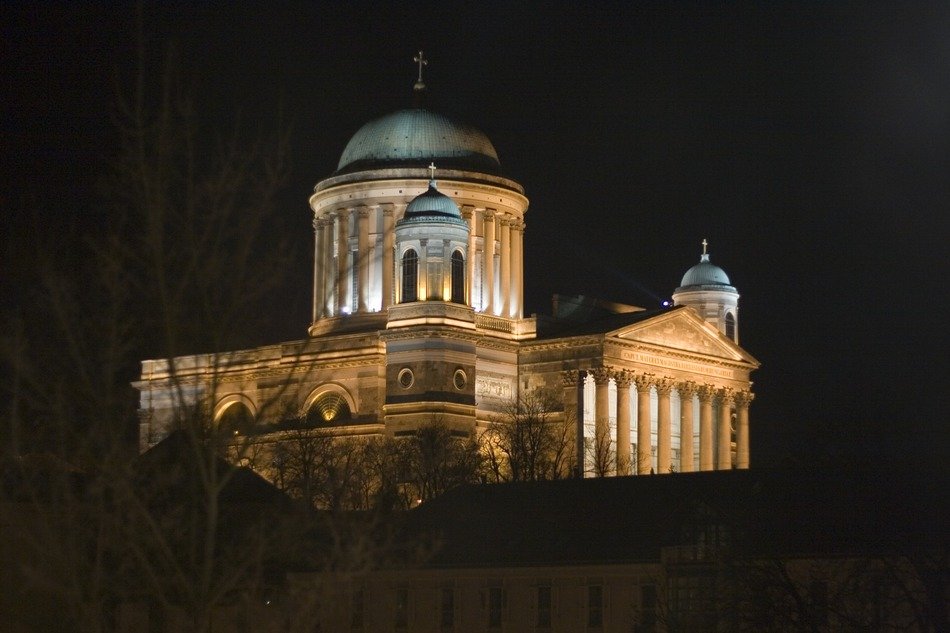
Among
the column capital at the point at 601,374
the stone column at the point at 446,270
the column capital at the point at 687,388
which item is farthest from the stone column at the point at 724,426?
the stone column at the point at 446,270

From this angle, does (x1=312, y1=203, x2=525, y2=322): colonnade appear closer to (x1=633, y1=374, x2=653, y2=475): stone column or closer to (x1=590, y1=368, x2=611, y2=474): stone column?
(x1=590, y1=368, x2=611, y2=474): stone column

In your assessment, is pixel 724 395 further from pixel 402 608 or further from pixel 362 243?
pixel 402 608

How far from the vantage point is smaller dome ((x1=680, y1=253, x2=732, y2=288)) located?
422ft

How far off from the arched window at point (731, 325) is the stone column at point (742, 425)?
805 centimetres

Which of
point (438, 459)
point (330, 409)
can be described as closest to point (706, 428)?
point (330, 409)

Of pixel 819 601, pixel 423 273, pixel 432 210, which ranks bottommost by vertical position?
pixel 819 601

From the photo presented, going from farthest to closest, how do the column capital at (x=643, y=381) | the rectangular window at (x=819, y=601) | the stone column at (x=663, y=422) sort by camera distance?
the stone column at (x=663, y=422) → the column capital at (x=643, y=381) → the rectangular window at (x=819, y=601)

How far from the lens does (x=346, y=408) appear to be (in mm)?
110812

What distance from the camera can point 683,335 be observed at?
376 ft

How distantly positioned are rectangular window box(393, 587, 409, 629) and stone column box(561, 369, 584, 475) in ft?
134

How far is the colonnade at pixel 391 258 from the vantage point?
11638cm

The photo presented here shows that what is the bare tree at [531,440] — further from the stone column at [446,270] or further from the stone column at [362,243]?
the stone column at [362,243]

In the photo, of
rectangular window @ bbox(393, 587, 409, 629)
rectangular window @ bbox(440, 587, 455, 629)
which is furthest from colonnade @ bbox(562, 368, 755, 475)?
rectangular window @ bbox(393, 587, 409, 629)

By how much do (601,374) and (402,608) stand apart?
4572 centimetres
